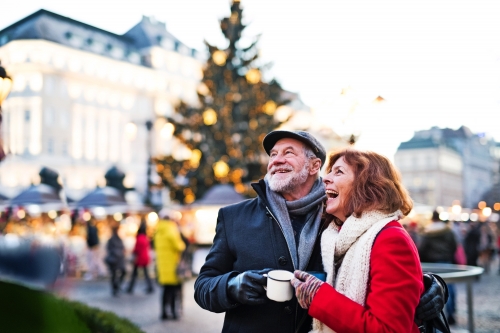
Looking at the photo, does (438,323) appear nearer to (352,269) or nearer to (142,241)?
(352,269)

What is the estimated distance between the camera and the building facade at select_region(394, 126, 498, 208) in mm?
100062

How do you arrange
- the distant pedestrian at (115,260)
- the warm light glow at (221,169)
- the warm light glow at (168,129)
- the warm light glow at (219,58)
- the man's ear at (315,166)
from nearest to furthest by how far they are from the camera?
the man's ear at (315,166), the distant pedestrian at (115,260), the warm light glow at (221,169), the warm light glow at (168,129), the warm light glow at (219,58)

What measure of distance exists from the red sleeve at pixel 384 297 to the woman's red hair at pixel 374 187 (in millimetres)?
159

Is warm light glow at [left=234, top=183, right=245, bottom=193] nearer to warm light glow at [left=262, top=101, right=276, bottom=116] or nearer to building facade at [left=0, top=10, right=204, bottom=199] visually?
warm light glow at [left=262, top=101, right=276, bottom=116]

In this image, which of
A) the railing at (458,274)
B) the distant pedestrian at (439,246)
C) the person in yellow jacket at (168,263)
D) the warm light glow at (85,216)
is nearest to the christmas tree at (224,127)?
the warm light glow at (85,216)

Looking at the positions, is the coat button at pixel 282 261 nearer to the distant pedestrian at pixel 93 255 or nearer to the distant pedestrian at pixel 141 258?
the distant pedestrian at pixel 141 258

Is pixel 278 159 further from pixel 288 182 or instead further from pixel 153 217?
pixel 153 217

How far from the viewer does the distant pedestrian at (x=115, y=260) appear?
14078mm

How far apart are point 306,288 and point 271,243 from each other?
0.52 m

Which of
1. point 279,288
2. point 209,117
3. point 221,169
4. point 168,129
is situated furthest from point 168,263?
point 168,129

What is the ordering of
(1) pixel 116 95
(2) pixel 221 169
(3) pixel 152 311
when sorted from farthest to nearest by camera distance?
(1) pixel 116 95 → (2) pixel 221 169 → (3) pixel 152 311

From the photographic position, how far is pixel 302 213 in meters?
2.87

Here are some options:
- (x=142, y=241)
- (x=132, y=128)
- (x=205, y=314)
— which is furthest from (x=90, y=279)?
(x=132, y=128)

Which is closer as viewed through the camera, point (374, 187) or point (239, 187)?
point (374, 187)
